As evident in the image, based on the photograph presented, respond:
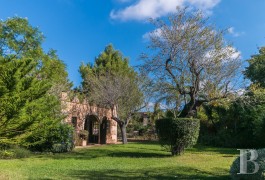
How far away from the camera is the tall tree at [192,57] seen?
14.9 metres

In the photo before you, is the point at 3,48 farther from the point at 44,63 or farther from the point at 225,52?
the point at 225,52

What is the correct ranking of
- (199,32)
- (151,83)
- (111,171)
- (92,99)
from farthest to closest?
(92,99) < (151,83) < (199,32) < (111,171)

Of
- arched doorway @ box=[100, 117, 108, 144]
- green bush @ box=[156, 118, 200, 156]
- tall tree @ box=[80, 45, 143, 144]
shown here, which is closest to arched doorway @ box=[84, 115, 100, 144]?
arched doorway @ box=[100, 117, 108, 144]

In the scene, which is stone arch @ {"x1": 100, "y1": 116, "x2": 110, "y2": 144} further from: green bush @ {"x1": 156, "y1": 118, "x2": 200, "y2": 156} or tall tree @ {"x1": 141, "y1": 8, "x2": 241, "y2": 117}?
tall tree @ {"x1": 141, "y1": 8, "x2": 241, "y2": 117}

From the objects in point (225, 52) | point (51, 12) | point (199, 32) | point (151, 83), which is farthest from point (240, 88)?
point (51, 12)

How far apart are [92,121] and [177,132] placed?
15526mm

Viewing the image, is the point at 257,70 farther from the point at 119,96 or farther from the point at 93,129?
the point at 93,129

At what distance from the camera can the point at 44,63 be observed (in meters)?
19.8

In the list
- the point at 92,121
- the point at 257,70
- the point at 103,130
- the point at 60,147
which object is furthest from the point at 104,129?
the point at 257,70

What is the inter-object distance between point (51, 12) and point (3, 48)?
597cm

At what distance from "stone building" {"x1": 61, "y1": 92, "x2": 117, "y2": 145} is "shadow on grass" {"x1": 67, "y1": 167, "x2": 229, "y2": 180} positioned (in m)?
13.6

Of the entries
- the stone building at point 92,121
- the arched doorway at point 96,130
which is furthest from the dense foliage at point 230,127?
the arched doorway at point 96,130

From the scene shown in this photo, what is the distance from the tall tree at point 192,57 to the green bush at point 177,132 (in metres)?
1.36

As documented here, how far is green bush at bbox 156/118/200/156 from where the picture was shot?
48.5 ft
